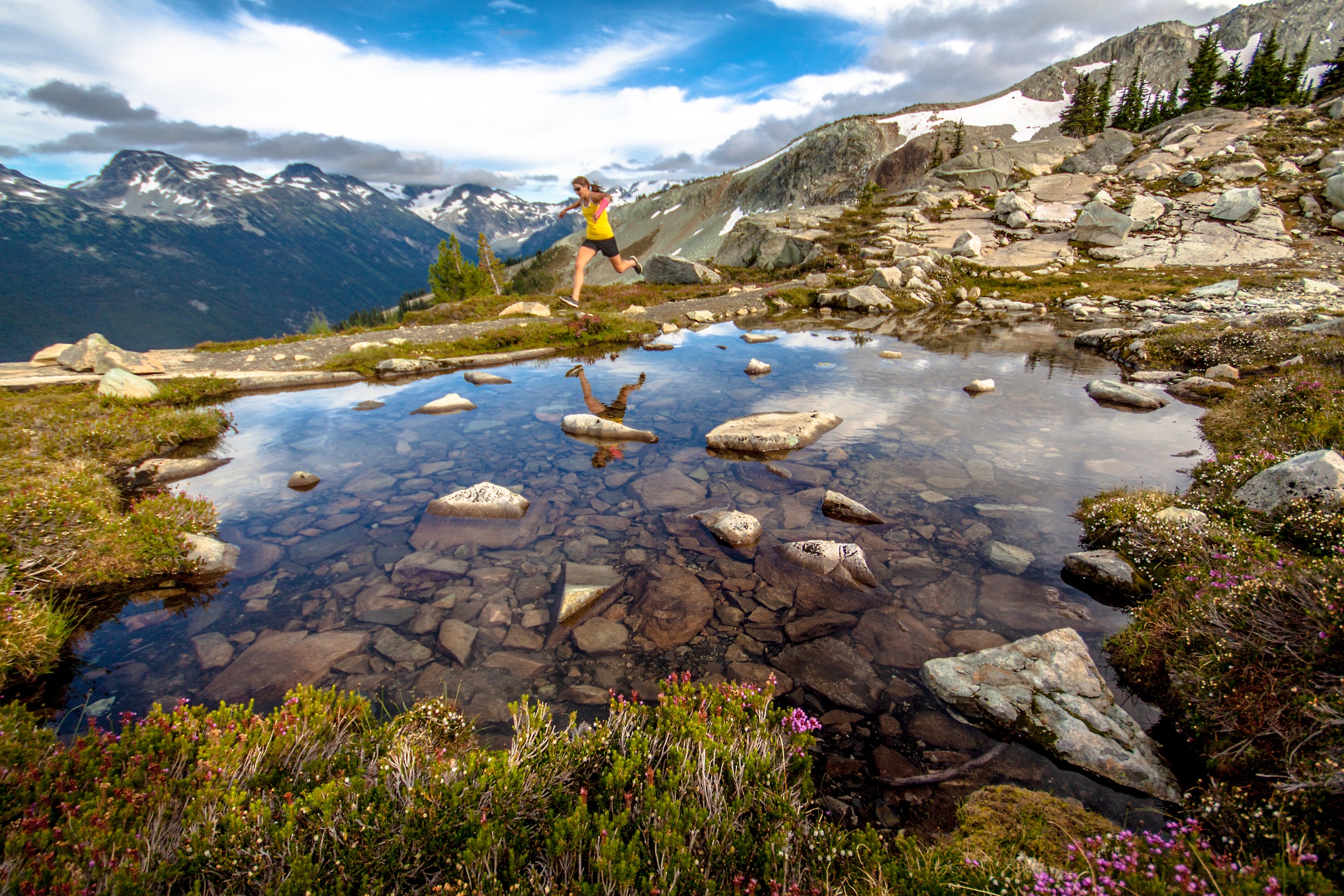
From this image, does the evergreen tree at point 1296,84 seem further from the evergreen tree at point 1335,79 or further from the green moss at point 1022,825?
the green moss at point 1022,825

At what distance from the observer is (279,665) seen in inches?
218

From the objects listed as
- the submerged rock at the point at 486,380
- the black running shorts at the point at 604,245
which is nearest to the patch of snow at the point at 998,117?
the black running shorts at the point at 604,245

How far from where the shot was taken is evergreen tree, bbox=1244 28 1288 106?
76375 mm

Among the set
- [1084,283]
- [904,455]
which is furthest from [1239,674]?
[1084,283]

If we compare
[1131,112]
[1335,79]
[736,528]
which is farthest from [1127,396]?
[1131,112]

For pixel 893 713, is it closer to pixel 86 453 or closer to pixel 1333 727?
pixel 1333 727

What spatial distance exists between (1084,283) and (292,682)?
44948mm

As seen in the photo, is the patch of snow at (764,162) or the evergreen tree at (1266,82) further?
the patch of snow at (764,162)

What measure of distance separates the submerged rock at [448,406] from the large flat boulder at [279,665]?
8.87 metres

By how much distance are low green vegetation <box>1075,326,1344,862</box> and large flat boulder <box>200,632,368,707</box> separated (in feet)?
24.6

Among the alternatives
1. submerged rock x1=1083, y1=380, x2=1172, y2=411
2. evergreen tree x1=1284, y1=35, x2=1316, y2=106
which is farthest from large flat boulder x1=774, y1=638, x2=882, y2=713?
evergreen tree x1=1284, y1=35, x2=1316, y2=106

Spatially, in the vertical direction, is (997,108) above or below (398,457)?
above

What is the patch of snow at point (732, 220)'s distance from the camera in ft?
316

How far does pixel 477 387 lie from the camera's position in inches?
666
